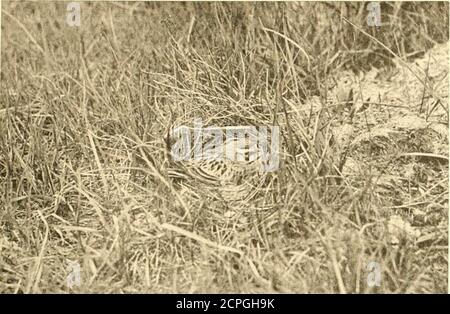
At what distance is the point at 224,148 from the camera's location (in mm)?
1302

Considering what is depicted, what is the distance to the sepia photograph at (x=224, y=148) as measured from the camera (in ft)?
Result: 4.06

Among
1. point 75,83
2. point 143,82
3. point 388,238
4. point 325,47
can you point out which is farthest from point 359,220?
point 75,83

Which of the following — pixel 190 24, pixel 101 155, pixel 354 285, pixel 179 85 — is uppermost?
pixel 190 24

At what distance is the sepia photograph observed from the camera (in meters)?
1.24

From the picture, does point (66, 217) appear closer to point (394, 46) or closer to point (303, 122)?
point (303, 122)

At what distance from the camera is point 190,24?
1365 mm

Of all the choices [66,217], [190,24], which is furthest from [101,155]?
[190,24]

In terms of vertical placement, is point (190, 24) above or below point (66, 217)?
above

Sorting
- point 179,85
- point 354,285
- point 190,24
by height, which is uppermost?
point 190,24

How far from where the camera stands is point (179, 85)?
52.4 inches

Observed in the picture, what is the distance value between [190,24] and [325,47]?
26 cm

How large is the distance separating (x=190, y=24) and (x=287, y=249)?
470 millimetres

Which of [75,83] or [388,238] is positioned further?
[75,83]

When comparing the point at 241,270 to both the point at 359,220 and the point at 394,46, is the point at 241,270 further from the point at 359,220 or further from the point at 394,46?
the point at 394,46
